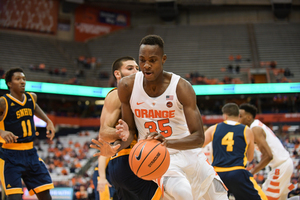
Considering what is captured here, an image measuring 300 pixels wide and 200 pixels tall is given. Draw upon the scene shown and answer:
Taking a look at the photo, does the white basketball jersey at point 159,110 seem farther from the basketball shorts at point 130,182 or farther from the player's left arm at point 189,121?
the basketball shorts at point 130,182

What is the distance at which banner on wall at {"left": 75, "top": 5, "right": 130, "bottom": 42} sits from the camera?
33.0 meters

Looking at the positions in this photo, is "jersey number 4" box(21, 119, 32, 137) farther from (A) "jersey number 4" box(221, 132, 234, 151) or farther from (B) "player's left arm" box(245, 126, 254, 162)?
(B) "player's left arm" box(245, 126, 254, 162)

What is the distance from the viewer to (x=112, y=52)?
3119cm

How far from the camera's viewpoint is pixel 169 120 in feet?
10.6

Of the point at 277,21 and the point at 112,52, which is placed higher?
the point at 277,21

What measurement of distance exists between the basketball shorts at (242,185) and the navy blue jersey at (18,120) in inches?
125

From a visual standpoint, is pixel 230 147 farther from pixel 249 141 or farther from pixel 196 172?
pixel 196 172

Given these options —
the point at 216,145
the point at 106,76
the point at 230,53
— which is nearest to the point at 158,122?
the point at 216,145

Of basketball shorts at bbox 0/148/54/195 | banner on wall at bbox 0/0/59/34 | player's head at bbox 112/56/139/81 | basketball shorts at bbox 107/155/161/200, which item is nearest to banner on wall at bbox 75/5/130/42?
banner on wall at bbox 0/0/59/34

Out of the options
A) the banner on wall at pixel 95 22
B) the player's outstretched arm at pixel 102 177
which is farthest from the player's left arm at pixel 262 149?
the banner on wall at pixel 95 22

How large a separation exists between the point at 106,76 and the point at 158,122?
78.5 feet

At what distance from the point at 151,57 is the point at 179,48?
2809 cm

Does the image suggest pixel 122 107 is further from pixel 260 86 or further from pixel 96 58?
pixel 96 58

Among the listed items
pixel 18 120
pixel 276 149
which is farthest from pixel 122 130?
pixel 276 149
